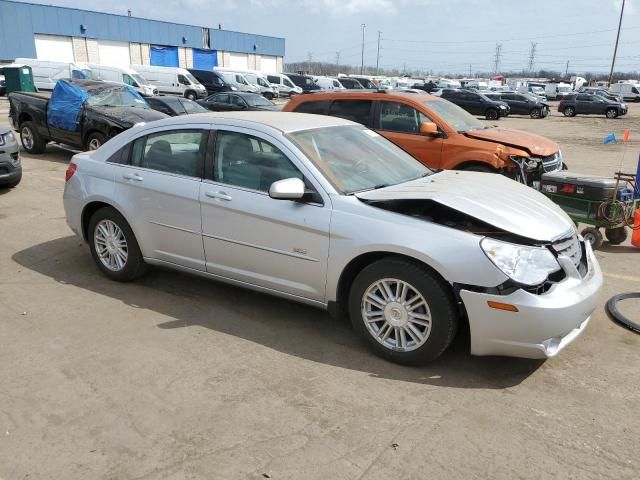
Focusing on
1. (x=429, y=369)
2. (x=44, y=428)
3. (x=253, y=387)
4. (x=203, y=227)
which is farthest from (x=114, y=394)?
(x=429, y=369)

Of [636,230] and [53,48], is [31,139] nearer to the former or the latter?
[636,230]

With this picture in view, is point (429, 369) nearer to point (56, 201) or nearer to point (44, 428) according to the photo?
point (44, 428)

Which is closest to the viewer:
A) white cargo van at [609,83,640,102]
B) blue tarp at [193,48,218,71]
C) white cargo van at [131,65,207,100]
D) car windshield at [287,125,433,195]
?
car windshield at [287,125,433,195]

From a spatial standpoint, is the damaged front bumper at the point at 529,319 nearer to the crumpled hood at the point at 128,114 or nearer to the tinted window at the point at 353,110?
the tinted window at the point at 353,110

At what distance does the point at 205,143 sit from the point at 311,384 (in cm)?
216

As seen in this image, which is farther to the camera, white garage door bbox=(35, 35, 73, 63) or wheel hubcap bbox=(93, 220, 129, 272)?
white garage door bbox=(35, 35, 73, 63)

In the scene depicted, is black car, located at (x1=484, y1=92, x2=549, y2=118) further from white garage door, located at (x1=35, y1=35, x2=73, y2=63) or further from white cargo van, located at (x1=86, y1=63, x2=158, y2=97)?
white garage door, located at (x1=35, y1=35, x2=73, y2=63)

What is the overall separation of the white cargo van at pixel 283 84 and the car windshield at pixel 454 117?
34442 mm

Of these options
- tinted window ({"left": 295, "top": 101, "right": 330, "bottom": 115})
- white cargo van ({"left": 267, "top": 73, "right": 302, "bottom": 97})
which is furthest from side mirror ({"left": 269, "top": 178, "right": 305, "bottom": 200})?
white cargo van ({"left": 267, "top": 73, "right": 302, "bottom": 97})

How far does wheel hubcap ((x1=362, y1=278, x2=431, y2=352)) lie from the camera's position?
3.62 metres

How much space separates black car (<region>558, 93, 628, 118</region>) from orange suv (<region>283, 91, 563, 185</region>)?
1199 inches

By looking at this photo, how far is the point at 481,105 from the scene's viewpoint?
3123 centimetres

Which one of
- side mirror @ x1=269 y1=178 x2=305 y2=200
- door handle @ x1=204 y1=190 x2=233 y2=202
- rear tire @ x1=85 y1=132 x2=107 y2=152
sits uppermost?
side mirror @ x1=269 y1=178 x2=305 y2=200

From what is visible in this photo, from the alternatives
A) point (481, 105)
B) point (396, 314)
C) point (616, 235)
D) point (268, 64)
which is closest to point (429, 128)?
point (616, 235)
